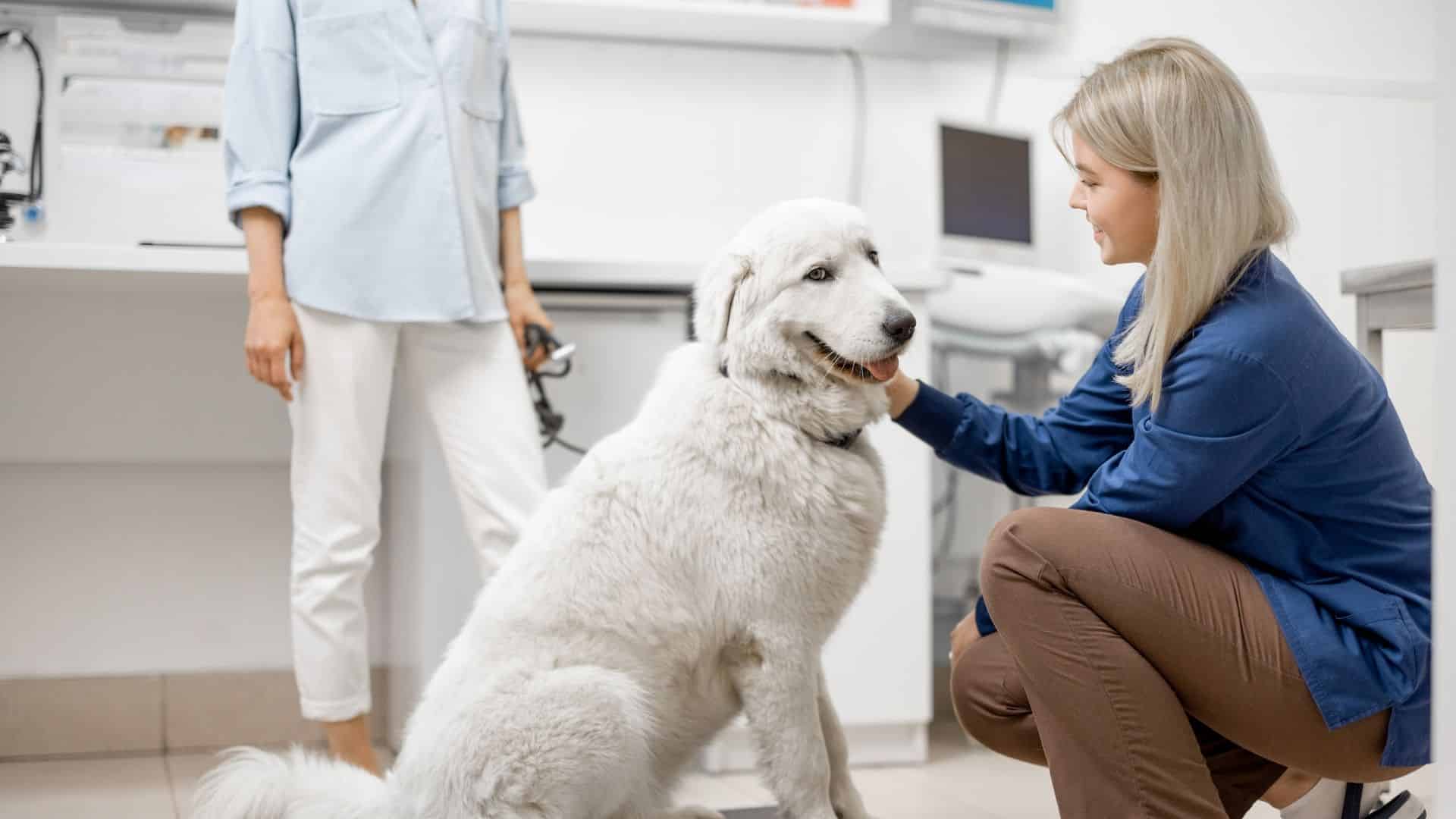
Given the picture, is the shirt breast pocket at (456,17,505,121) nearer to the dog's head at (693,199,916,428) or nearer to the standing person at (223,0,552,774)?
the standing person at (223,0,552,774)

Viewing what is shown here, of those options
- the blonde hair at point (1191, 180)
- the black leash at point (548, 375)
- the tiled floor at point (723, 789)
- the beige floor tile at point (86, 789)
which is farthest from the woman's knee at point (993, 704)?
the beige floor tile at point (86, 789)

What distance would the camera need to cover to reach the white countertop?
2088mm

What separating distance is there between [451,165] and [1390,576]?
59.0 inches

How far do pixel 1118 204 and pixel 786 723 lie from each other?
0.73m

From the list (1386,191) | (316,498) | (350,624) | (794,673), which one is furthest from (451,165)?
(1386,191)

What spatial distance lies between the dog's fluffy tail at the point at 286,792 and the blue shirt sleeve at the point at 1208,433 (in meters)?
0.98

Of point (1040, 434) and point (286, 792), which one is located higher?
point (1040, 434)

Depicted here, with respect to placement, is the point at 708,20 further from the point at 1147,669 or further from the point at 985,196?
the point at 1147,669

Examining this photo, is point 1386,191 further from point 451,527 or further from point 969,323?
point 451,527

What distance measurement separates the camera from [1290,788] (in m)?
1.54

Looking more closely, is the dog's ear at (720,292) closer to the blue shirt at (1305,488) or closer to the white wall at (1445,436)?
the blue shirt at (1305,488)

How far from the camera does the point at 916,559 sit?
2.51 meters

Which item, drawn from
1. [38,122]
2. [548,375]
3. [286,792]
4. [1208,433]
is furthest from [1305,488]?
[38,122]

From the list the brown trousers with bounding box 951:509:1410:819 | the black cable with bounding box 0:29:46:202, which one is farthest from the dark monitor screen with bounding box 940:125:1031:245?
the black cable with bounding box 0:29:46:202
